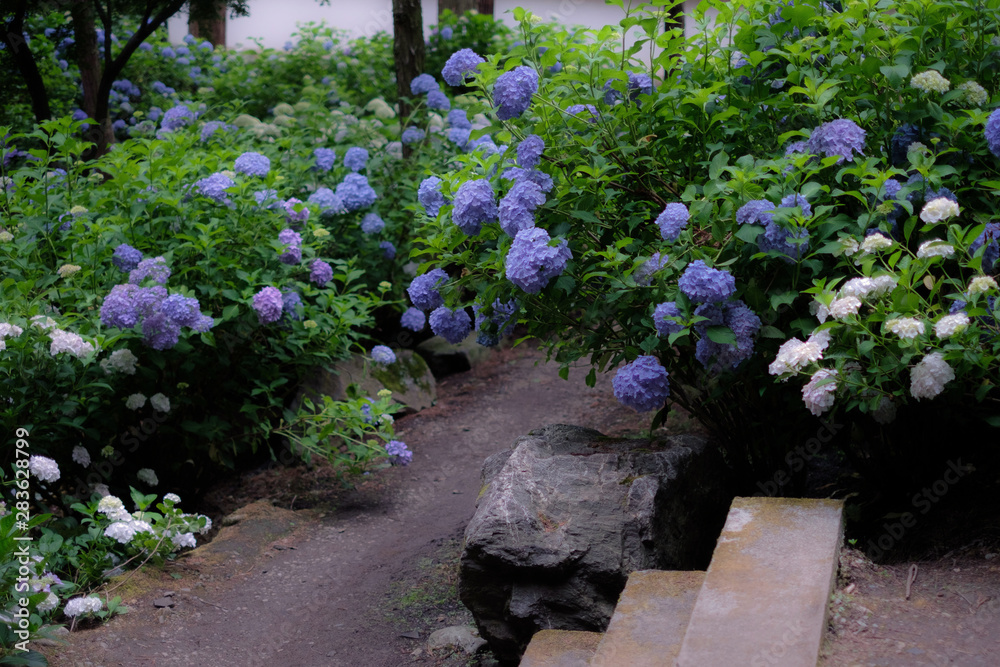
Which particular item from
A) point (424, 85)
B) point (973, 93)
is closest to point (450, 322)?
point (973, 93)

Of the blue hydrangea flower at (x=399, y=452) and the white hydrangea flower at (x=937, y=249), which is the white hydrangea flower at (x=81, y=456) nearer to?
the blue hydrangea flower at (x=399, y=452)

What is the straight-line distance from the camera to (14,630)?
2.63 meters

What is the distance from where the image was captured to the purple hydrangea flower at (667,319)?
9.00 feet

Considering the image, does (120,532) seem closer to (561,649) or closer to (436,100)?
(561,649)

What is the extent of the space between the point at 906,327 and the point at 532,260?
1.16 meters

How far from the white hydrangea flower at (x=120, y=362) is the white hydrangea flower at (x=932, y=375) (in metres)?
3.26

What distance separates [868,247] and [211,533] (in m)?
3.52

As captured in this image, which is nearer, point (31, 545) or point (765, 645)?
point (765, 645)

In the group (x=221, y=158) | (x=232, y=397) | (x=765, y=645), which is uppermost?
(x=221, y=158)

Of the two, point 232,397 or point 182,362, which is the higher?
point 182,362

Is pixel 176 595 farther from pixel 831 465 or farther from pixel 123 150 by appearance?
pixel 831 465

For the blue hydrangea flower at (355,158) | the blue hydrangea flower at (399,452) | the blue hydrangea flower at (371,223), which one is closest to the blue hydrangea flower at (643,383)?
the blue hydrangea flower at (399,452)

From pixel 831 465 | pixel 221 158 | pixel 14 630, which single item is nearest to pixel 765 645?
pixel 831 465

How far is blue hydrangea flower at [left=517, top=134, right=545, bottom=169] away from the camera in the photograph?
10.1ft
